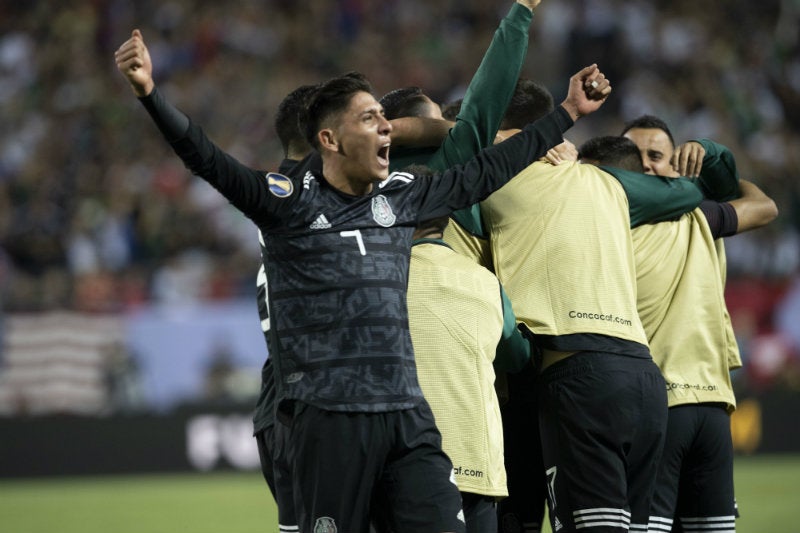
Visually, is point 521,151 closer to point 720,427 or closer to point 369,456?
point 369,456

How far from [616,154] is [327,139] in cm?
168

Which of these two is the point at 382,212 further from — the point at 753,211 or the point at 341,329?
the point at 753,211

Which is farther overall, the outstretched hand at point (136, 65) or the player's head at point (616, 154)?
the player's head at point (616, 154)

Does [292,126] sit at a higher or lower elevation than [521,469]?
higher

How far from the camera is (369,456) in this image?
4223 millimetres

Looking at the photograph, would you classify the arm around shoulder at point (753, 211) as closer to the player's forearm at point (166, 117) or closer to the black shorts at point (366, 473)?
the black shorts at point (366, 473)

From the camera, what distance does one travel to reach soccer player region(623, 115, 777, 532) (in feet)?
18.2

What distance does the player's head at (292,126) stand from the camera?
18.5 ft

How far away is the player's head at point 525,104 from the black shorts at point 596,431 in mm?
1086

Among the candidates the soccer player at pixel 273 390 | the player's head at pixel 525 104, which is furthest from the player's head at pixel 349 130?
the player's head at pixel 525 104

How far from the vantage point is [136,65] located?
4082 millimetres

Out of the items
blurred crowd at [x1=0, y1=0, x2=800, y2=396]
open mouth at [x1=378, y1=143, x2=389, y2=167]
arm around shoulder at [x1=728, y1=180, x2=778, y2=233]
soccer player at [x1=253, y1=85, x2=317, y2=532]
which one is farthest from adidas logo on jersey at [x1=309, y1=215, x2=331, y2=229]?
blurred crowd at [x1=0, y1=0, x2=800, y2=396]

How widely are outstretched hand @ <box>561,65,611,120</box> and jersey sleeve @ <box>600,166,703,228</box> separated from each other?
669 mm

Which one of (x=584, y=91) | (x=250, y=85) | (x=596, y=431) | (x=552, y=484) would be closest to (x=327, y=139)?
(x=584, y=91)
